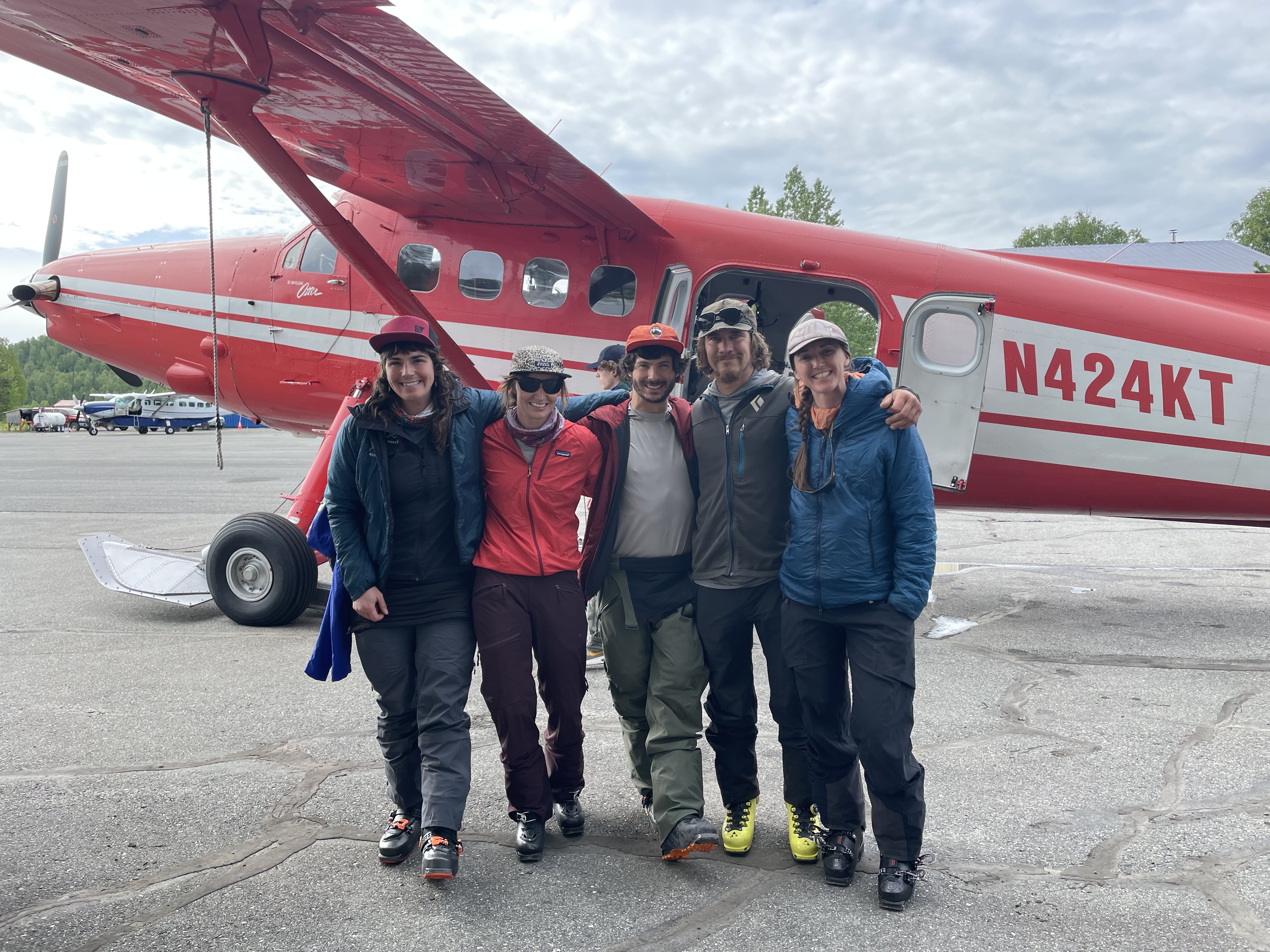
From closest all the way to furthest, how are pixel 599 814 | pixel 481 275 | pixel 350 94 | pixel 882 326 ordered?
pixel 599 814
pixel 350 94
pixel 882 326
pixel 481 275

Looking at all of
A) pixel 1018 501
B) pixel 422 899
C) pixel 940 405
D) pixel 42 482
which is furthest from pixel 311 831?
pixel 42 482

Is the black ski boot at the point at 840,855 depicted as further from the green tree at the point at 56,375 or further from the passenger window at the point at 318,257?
the green tree at the point at 56,375

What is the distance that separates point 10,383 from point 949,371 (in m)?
111

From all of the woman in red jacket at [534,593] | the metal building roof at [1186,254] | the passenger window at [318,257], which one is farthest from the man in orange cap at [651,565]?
the metal building roof at [1186,254]

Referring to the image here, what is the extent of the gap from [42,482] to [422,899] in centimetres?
1788

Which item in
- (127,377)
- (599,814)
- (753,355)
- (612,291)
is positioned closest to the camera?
(753,355)

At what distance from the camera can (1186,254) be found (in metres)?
49.8

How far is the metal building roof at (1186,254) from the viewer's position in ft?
150

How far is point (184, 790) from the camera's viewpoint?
3424 millimetres

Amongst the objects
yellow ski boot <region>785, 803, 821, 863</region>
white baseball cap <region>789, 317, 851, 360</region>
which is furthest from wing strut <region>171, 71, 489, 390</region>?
yellow ski boot <region>785, 803, 821, 863</region>

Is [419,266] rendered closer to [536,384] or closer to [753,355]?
[536,384]

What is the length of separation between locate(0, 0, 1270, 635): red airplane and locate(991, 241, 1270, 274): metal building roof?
43.2 metres

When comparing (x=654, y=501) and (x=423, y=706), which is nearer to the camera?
(x=423, y=706)

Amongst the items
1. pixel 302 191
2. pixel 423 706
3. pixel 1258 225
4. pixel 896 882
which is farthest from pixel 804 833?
pixel 1258 225
